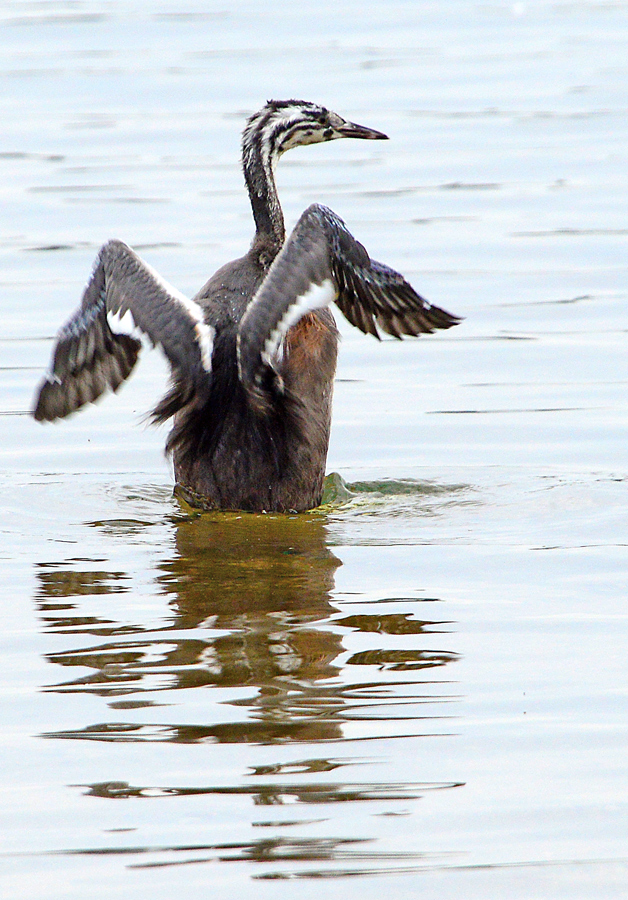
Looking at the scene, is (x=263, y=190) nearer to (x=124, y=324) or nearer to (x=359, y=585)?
(x=124, y=324)

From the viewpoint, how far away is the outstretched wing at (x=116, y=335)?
7.67 m

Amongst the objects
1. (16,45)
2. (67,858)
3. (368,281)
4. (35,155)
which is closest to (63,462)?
(368,281)

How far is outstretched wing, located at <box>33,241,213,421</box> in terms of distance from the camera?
7.67 meters

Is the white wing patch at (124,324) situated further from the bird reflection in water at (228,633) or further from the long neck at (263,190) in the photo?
the bird reflection in water at (228,633)

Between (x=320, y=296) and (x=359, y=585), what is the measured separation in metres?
1.68

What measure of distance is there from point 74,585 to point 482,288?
6.98 meters

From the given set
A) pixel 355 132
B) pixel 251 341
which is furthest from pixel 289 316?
pixel 355 132

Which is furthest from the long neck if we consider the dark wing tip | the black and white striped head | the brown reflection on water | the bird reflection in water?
the brown reflection on water

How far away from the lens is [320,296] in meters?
7.83

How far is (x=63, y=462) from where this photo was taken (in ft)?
31.3

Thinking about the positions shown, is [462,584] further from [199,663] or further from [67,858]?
[67,858]

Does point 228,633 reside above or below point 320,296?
below

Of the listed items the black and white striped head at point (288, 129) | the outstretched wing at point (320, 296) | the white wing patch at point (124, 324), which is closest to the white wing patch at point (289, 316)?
the outstretched wing at point (320, 296)

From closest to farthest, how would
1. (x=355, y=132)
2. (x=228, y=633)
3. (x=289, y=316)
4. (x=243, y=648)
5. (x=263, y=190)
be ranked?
(x=243, y=648)
(x=228, y=633)
(x=289, y=316)
(x=263, y=190)
(x=355, y=132)
